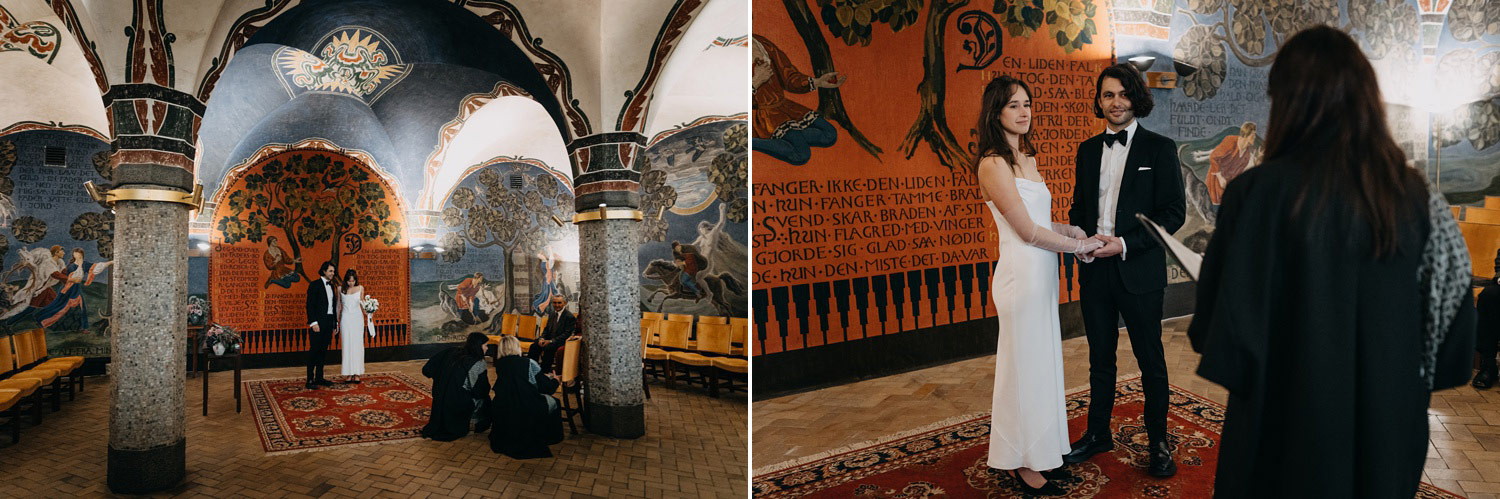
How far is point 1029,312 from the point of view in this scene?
2.80 meters

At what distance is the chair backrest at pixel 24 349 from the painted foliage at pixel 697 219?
705 cm

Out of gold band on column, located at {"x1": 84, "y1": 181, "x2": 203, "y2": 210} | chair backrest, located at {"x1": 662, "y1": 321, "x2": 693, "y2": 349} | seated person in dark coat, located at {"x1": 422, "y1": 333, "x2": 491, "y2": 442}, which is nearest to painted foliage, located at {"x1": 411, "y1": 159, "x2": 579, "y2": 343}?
chair backrest, located at {"x1": 662, "y1": 321, "x2": 693, "y2": 349}

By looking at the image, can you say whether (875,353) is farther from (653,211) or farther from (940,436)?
(653,211)

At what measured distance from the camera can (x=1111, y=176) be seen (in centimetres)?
309

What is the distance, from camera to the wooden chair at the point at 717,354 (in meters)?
8.55

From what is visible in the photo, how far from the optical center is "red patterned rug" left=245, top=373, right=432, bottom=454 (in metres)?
6.98

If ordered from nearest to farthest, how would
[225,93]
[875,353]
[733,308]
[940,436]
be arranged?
[940,436] < [875,353] < [225,93] < [733,308]

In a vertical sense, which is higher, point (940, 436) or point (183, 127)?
point (183, 127)

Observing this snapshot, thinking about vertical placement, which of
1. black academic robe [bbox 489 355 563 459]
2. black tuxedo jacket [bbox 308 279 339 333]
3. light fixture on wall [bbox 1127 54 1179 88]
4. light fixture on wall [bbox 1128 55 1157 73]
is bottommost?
black academic robe [bbox 489 355 563 459]

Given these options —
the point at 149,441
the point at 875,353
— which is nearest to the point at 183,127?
the point at 149,441

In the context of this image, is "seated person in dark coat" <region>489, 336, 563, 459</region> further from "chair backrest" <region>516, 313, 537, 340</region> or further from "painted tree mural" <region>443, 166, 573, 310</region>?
"painted tree mural" <region>443, 166, 573, 310</region>

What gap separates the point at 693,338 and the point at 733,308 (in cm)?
74

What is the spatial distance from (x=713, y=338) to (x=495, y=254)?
20.7ft

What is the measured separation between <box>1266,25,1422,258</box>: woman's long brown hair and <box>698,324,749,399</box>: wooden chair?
7.00 m
